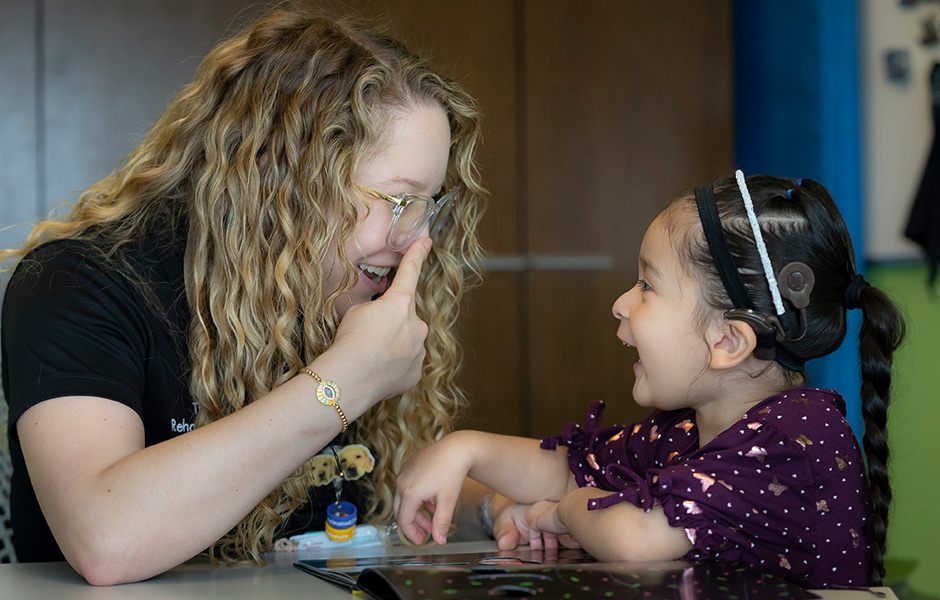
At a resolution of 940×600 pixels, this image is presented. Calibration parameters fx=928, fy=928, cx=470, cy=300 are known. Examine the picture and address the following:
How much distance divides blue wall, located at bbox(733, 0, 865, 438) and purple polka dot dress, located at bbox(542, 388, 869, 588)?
169 cm

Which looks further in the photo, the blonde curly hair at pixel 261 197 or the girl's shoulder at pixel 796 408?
the blonde curly hair at pixel 261 197

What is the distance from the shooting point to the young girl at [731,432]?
0.99 meters

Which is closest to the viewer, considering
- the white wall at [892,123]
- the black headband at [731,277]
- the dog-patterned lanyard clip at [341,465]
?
the black headband at [731,277]

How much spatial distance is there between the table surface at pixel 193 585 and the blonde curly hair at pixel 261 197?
0.13 meters

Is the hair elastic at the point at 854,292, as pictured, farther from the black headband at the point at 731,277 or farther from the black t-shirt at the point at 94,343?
the black t-shirt at the point at 94,343

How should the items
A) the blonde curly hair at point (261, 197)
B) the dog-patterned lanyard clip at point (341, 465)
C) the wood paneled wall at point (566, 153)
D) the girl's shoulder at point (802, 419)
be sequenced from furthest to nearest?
the wood paneled wall at point (566, 153) < the dog-patterned lanyard clip at point (341, 465) < the blonde curly hair at point (261, 197) < the girl's shoulder at point (802, 419)

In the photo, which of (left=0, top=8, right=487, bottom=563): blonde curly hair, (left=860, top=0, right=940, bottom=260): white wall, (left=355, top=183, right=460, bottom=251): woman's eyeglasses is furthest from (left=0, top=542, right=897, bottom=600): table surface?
(left=860, top=0, right=940, bottom=260): white wall

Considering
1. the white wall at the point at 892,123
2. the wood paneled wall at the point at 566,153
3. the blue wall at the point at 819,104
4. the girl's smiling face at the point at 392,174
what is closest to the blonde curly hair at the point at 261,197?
the girl's smiling face at the point at 392,174

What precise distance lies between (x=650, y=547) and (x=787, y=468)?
172 mm

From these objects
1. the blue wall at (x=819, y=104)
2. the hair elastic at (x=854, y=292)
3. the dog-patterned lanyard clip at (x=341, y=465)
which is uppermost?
the blue wall at (x=819, y=104)

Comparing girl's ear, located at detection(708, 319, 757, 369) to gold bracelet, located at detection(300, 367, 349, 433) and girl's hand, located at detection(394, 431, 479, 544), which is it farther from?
gold bracelet, located at detection(300, 367, 349, 433)

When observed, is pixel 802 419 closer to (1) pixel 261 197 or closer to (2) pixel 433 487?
(2) pixel 433 487

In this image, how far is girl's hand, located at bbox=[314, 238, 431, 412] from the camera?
3.41 ft

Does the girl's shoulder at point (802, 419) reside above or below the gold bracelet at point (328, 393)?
below
